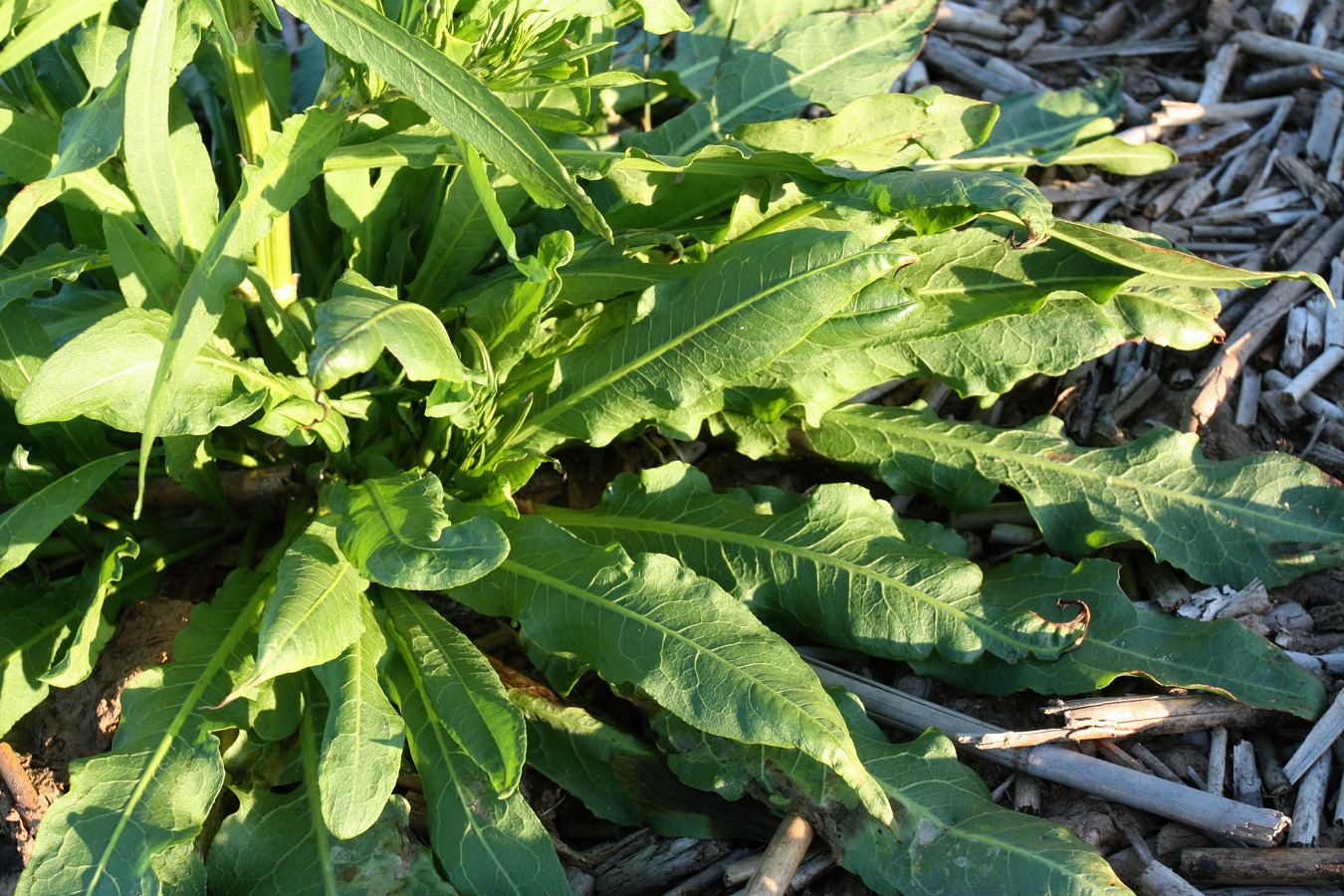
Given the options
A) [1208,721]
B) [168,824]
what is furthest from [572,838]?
[1208,721]

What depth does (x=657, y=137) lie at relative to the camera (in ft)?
8.56

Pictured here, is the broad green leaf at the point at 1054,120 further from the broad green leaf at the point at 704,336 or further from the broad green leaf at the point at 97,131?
the broad green leaf at the point at 97,131

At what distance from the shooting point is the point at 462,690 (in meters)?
1.93

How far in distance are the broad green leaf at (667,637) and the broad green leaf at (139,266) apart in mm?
757

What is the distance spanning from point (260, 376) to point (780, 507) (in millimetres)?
1018

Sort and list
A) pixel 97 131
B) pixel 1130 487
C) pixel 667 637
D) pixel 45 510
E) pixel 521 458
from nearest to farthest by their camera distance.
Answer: pixel 97 131 < pixel 667 637 < pixel 45 510 < pixel 521 458 < pixel 1130 487

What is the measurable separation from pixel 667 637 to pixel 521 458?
55 cm

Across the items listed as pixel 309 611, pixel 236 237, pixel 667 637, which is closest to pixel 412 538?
pixel 309 611

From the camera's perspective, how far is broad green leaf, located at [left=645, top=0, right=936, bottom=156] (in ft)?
8.61

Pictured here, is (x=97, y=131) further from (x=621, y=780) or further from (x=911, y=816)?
(x=911, y=816)

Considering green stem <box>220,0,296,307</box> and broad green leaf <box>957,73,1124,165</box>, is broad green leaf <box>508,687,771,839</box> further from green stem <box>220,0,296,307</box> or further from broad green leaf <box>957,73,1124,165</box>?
broad green leaf <box>957,73,1124,165</box>

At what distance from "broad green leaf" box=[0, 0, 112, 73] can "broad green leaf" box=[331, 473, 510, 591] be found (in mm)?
825

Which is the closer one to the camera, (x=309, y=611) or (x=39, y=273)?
(x=309, y=611)

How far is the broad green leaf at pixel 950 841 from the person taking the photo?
1729 millimetres
